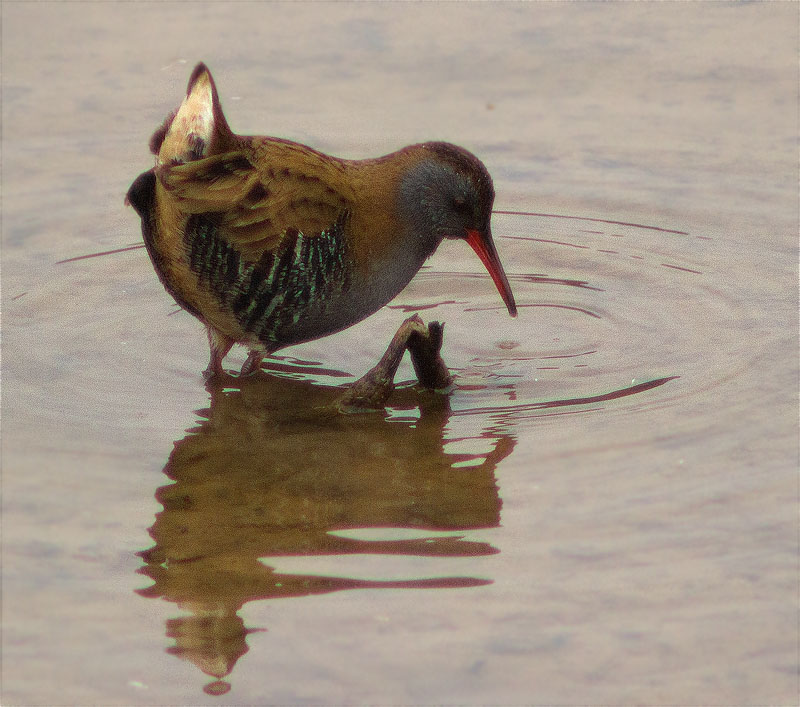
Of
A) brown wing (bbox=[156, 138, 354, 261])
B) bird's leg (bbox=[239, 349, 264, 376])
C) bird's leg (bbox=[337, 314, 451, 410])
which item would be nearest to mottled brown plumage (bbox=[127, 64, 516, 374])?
brown wing (bbox=[156, 138, 354, 261])

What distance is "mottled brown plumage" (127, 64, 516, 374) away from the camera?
6.08m

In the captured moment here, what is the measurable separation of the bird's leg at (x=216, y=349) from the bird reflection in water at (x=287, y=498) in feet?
0.18

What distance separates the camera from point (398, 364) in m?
6.27

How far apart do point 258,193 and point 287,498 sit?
1.35 m

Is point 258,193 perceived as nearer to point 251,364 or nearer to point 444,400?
point 251,364

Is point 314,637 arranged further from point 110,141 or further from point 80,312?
point 110,141

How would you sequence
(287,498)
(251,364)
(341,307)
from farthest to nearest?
(251,364)
(341,307)
(287,498)

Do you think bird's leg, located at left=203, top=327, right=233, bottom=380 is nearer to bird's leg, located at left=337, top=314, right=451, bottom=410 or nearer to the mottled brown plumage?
the mottled brown plumage

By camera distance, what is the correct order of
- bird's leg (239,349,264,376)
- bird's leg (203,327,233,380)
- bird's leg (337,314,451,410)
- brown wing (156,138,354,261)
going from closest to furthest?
brown wing (156,138,354,261) < bird's leg (337,314,451,410) < bird's leg (203,327,233,380) < bird's leg (239,349,264,376)

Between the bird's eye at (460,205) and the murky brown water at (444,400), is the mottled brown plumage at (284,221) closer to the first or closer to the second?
the bird's eye at (460,205)

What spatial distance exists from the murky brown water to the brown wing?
856 millimetres

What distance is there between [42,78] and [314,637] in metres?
5.84

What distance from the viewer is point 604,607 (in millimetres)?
4863

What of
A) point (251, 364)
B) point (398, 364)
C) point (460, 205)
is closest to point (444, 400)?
point (398, 364)
